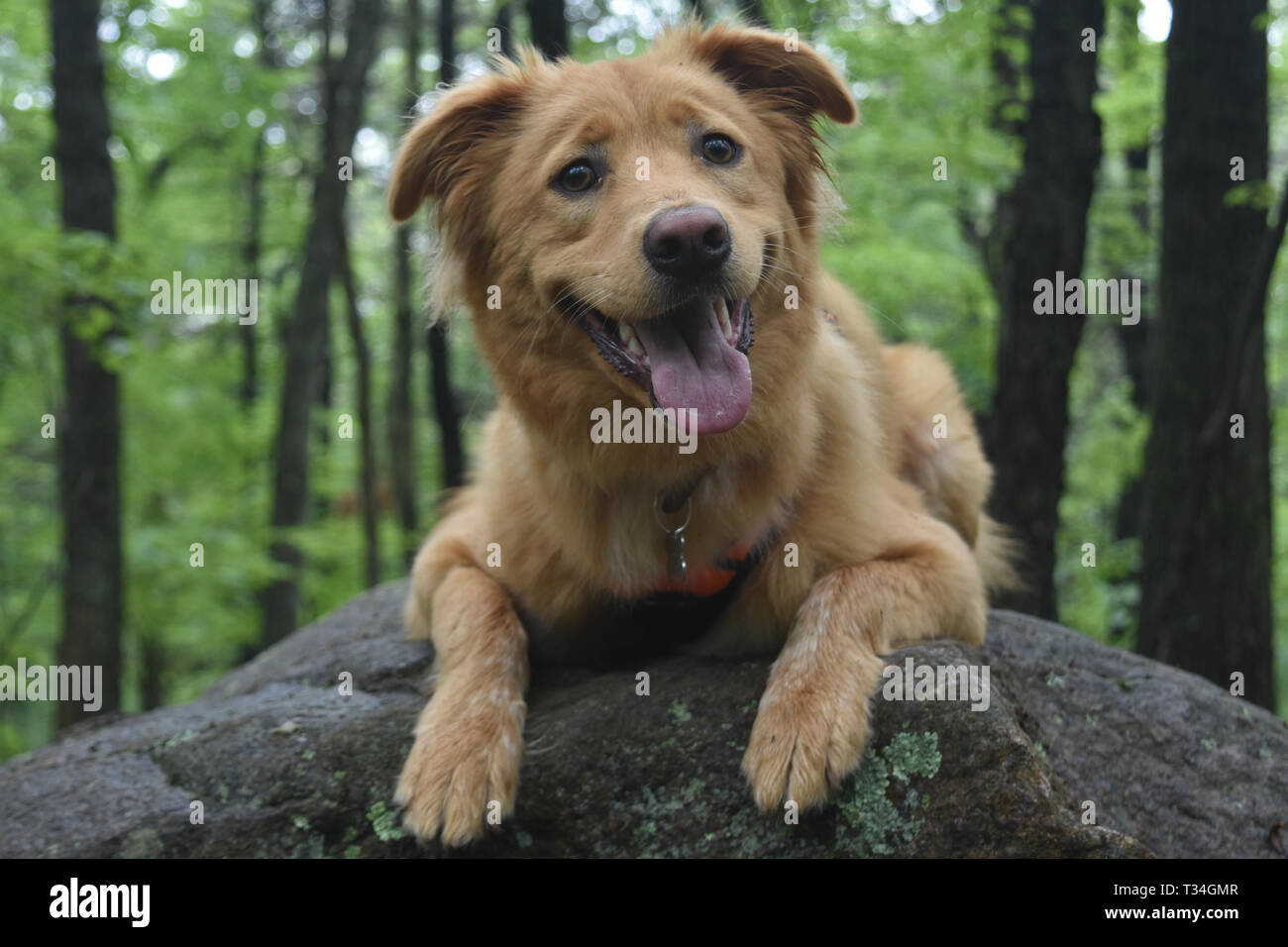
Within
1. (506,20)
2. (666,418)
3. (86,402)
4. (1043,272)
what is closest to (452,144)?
(666,418)

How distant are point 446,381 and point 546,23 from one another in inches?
178

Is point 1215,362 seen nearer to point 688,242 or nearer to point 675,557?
point 675,557

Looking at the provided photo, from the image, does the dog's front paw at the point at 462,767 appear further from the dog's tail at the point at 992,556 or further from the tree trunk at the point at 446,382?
the tree trunk at the point at 446,382

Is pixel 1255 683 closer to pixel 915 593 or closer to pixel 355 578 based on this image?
pixel 915 593

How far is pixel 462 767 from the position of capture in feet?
9.84

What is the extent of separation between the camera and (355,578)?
14602mm

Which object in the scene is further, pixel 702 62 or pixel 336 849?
pixel 702 62

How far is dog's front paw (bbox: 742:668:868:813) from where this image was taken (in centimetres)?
275

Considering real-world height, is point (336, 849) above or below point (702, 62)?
below

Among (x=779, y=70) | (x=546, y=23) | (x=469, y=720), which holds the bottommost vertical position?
(x=469, y=720)

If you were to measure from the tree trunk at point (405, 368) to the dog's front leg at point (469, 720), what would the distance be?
25.7ft

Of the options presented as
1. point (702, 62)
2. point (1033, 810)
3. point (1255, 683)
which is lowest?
point (1255, 683)
